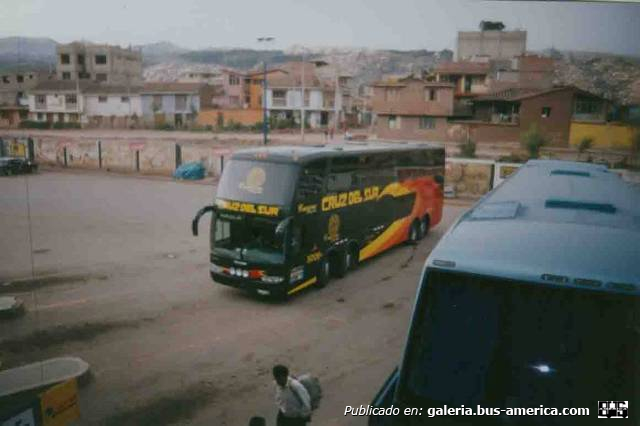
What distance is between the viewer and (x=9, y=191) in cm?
558

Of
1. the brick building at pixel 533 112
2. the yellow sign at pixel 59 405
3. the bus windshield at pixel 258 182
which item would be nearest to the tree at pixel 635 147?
the brick building at pixel 533 112

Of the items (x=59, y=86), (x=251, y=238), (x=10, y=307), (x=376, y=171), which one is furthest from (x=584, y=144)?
(x=10, y=307)

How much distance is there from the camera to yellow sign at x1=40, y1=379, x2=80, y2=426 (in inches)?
135

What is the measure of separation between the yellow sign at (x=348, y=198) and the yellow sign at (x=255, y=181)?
1.04 metres

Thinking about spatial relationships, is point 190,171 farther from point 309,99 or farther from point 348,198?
point 348,198

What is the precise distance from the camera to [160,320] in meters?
6.72

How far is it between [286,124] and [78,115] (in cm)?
380

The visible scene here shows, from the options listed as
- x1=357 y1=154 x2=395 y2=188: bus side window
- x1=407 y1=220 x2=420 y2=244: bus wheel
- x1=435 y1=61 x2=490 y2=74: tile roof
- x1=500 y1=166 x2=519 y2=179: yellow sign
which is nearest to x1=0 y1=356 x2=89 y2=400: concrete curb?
x1=357 y1=154 x2=395 y2=188: bus side window

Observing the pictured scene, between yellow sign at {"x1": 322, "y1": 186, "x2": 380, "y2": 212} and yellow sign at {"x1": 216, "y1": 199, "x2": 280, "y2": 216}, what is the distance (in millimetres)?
1028

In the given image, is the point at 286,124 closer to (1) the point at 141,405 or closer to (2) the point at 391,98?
(2) the point at 391,98

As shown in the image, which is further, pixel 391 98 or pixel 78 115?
pixel 391 98

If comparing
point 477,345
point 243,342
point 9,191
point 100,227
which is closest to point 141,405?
point 243,342

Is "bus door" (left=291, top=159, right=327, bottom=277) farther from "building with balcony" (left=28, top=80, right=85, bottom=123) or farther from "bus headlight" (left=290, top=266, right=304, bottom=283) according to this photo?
"building with balcony" (left=28, top=80, right=85, bottom=123)

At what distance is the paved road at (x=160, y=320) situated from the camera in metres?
5.01
